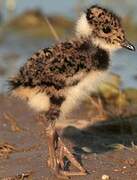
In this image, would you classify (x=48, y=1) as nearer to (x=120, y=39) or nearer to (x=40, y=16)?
(x=40, y=16)

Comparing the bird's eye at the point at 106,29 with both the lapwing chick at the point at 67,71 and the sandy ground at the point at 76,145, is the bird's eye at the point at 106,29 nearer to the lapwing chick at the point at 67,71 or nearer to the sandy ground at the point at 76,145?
the lapwing chick at the point at 67,71

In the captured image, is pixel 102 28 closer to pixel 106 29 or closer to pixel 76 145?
pixel 106 29

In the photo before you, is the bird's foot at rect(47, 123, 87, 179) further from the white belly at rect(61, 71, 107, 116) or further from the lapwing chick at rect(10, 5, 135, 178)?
the white belly at rect(61, 71, 107, 116)

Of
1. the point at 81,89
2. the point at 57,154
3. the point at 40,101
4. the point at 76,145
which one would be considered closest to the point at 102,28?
the point at 81,89

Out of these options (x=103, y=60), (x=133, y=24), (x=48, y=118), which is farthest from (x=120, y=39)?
(x=133, y=24)

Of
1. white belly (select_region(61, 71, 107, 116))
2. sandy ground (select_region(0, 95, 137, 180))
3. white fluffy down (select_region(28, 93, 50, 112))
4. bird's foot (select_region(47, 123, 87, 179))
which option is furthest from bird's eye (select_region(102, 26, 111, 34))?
sandy ground (select_region(0, 95, 137, 180))

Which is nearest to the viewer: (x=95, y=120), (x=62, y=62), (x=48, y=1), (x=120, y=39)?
(x=62, y=62)
